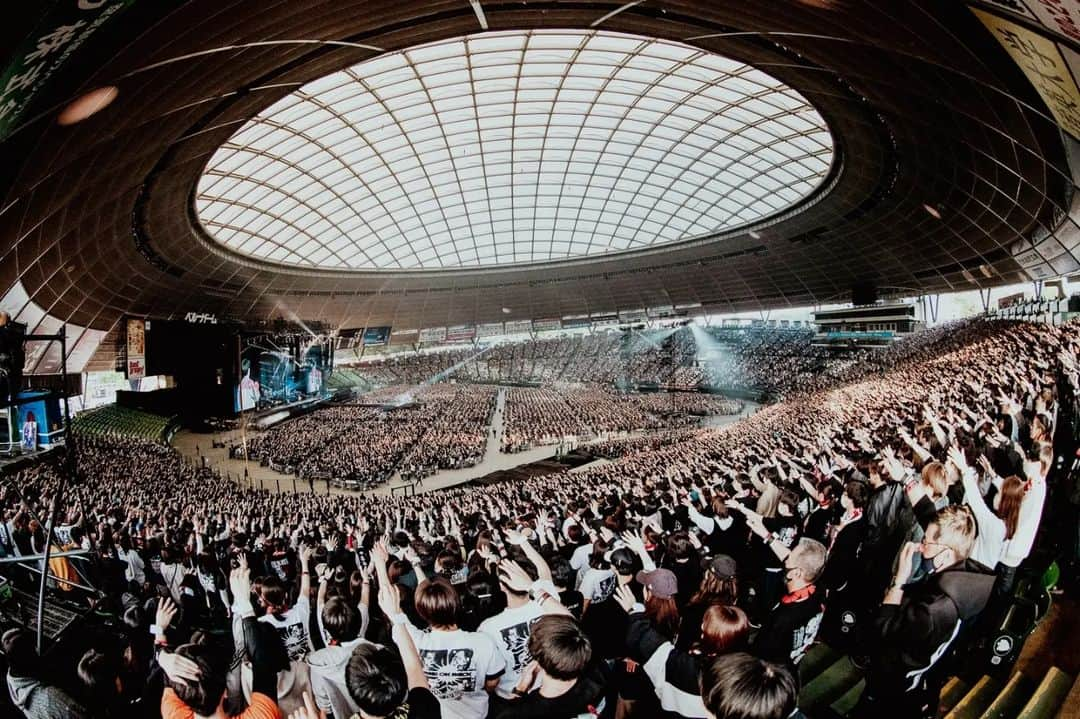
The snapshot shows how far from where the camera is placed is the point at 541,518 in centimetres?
773

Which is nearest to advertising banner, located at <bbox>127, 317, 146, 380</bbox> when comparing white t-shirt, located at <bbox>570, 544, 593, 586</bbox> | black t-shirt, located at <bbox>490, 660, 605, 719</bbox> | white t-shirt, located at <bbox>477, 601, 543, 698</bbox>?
white t-shirt, located at <bbox>570, 544, 593, 586</bbox>

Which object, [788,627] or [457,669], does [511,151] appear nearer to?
[788,627]

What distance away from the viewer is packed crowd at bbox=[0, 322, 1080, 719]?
2539mm

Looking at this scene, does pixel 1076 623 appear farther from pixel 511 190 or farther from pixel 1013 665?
pixel 511 190

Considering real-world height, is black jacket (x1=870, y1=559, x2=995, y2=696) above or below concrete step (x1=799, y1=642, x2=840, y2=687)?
above

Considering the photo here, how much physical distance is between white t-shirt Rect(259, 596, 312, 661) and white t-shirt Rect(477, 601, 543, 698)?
66.5 inches

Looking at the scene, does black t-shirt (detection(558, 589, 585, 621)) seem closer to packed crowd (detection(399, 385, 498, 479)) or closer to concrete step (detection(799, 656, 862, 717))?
concrete step (detection(799, 656, 862, 717))

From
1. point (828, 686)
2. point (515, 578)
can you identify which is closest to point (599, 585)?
point (515, 578)

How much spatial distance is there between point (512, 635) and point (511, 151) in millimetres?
31495

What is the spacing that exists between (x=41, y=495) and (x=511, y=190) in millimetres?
30059

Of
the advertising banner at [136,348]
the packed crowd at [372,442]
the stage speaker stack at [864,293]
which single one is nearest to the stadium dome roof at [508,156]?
the stage speaker stack at [864,293]

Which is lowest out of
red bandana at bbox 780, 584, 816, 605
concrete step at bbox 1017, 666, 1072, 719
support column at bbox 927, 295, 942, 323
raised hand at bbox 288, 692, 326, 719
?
concrete step at bbox 1017, 666, 1072, 719

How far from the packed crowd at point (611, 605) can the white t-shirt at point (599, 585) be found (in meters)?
0.02

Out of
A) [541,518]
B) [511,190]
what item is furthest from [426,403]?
[541,518]
